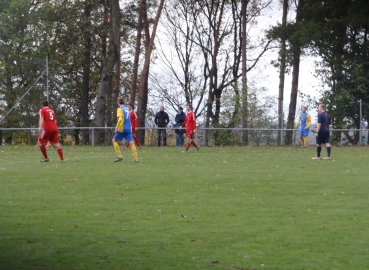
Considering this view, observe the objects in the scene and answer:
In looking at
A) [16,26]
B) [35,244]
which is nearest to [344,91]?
[16,26]

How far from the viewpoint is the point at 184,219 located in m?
11.4

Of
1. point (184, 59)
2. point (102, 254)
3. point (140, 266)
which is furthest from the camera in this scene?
point (184, 59)

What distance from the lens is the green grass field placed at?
8.58 meters

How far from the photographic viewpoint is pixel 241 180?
17.5 meters

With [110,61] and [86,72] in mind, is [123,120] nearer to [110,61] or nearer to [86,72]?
[110,61]

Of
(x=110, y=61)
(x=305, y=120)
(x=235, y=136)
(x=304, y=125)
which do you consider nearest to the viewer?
(x=305, y=120)

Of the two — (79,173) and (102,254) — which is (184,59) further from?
(102,254)

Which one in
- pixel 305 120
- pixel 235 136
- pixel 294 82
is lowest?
pixel 235 136

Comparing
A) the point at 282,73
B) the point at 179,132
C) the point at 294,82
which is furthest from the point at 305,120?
the point at 294,82

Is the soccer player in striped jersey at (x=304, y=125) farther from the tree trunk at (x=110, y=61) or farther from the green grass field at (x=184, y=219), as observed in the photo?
the green grass field at (x=184, y=219)

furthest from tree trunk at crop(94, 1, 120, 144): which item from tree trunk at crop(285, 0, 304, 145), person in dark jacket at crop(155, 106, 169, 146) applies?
tree trunk at crop(285, 0, 304, 145)

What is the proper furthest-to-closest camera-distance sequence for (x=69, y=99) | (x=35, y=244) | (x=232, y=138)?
1. (x=69, y=99)
2. (x=232, y=138)
3. (x=35, y=244)

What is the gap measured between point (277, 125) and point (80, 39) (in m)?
15.1

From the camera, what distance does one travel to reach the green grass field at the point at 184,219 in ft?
28.1
